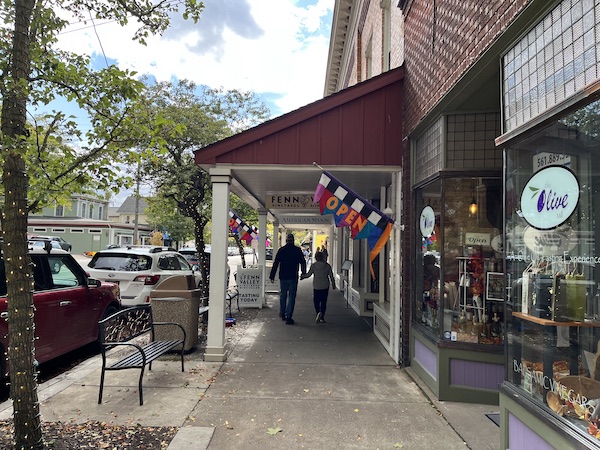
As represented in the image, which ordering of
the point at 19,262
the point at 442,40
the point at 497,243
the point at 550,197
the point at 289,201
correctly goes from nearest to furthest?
1. the point at 550,197
2. the point at 19,262
3. the point at 442,40
4. the point at 497,243
5. the point at 289,201

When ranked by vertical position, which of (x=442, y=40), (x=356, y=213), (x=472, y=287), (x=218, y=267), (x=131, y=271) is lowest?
(x=131, y=271)

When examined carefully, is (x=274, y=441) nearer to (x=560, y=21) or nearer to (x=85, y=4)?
(x=560, y=21)

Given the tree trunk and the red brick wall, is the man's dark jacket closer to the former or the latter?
the red brick wall

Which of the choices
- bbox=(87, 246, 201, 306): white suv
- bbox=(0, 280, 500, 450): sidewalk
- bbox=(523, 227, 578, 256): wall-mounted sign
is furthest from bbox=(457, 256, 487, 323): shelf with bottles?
bbox=(87, 246, 201, 306): white suv

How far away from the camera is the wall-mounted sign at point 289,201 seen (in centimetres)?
933

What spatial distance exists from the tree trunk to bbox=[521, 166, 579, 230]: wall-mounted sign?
3713 millimetres

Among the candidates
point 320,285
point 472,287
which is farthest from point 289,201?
point 472,287

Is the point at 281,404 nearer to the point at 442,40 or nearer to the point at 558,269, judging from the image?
the point at 558,269

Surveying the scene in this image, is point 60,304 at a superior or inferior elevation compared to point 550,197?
inferior

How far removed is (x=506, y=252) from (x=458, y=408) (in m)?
1.95

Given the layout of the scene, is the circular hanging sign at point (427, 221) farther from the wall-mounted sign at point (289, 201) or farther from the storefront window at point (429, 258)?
the wall-mounted sign at point (289, 201)

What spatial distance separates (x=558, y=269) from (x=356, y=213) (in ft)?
9.47

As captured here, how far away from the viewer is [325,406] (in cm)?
437

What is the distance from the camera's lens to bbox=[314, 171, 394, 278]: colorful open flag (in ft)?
18.3
